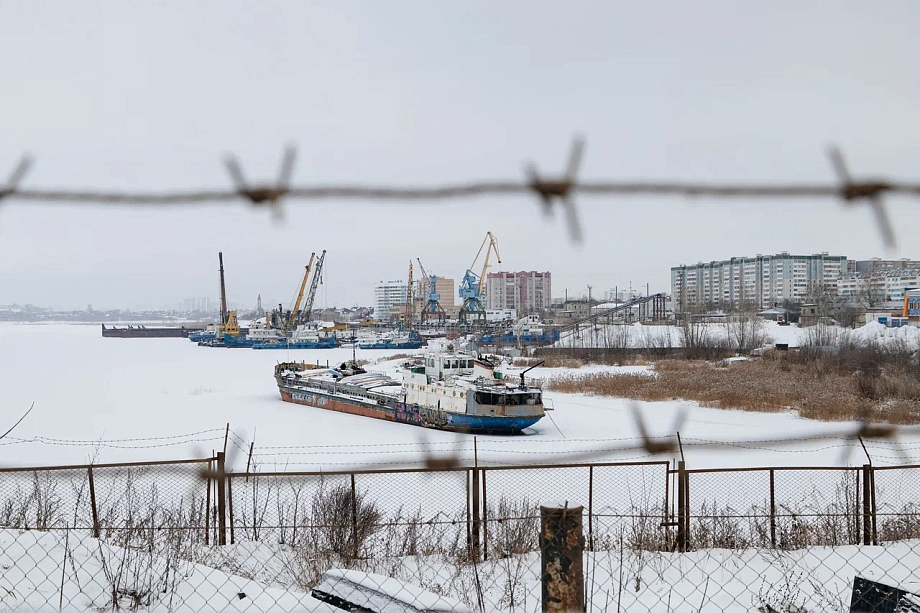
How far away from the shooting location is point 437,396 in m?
23.2

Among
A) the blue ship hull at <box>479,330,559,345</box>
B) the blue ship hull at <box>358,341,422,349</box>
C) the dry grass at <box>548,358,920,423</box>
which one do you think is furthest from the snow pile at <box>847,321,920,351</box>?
the blue ship hull at <box>358,341,422,349</box>

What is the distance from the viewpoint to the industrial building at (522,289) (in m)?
93.4

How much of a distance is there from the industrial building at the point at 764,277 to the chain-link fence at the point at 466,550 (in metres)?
26.1

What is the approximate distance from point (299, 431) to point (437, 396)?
208 inches

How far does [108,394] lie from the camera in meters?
28.6

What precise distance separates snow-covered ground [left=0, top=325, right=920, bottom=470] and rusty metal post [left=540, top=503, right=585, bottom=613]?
Result: 249 inches

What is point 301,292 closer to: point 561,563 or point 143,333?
point 143,333

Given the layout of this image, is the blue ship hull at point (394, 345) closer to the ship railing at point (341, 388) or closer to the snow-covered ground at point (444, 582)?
the ship railing at point (341, 388)

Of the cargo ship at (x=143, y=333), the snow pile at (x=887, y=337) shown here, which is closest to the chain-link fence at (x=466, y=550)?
the snow pile at (x=887, y=337)

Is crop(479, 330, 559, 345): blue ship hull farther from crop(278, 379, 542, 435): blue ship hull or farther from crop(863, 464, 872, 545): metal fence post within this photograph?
crop(863, 464, 872, 545): metal fence post

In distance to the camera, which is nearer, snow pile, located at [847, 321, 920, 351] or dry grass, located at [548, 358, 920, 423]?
dry grass, located at [548, 358, 920, 423]

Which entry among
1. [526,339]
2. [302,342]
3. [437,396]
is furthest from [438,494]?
[302,342]

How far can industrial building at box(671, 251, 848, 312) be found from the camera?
41938 mm

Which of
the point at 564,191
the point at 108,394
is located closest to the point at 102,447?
the point at 108,394
